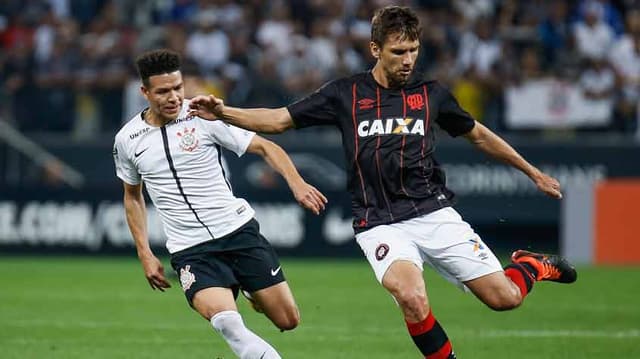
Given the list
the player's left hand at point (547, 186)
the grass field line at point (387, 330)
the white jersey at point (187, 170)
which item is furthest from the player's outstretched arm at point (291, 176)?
the grass field line at point (387, 330)

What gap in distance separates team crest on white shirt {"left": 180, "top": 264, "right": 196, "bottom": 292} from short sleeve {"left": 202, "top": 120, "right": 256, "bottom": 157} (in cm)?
84

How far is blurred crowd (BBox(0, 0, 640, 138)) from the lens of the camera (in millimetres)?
19391

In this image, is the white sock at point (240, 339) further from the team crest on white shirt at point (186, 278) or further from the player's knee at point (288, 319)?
the player's knee at point (288, 319)

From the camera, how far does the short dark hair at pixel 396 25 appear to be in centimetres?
793

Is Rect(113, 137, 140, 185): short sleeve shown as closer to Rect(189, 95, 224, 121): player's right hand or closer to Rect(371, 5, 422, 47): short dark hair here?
Rect(189, 95, 224, 121): player's right hand

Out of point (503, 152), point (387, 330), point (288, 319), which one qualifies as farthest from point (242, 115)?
point (387, 330)

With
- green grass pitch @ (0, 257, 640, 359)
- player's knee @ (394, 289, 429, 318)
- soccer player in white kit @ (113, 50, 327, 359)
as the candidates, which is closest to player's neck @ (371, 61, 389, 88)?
A: soccer player in white kit @ (113, 50, 327, 359)

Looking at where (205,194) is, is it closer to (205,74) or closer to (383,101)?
(383,101)

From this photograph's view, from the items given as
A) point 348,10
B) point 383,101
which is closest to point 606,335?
point 383,101

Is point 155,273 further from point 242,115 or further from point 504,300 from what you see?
point 504,300

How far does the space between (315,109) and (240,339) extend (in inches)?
61.3

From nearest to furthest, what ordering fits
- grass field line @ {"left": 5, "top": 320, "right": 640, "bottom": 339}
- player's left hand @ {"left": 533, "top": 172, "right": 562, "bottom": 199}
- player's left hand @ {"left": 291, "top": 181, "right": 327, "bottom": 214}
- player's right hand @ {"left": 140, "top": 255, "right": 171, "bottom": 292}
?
player's left hand @ {"left": 291, "top": 181, "right": 327, "bottom": 214}, player's right hand @ {"left": 140, "top": 255, "right": 171, "bottom": 292}, player's left hand @ {"left": 533, "top": 172, "right": 562, "bottom": 199}, grass field line @ {"left": 5, "top": 320, "right": 640, "bottom": 339}

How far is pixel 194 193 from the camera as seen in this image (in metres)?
8.23

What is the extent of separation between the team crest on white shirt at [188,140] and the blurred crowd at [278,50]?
10354 mm
